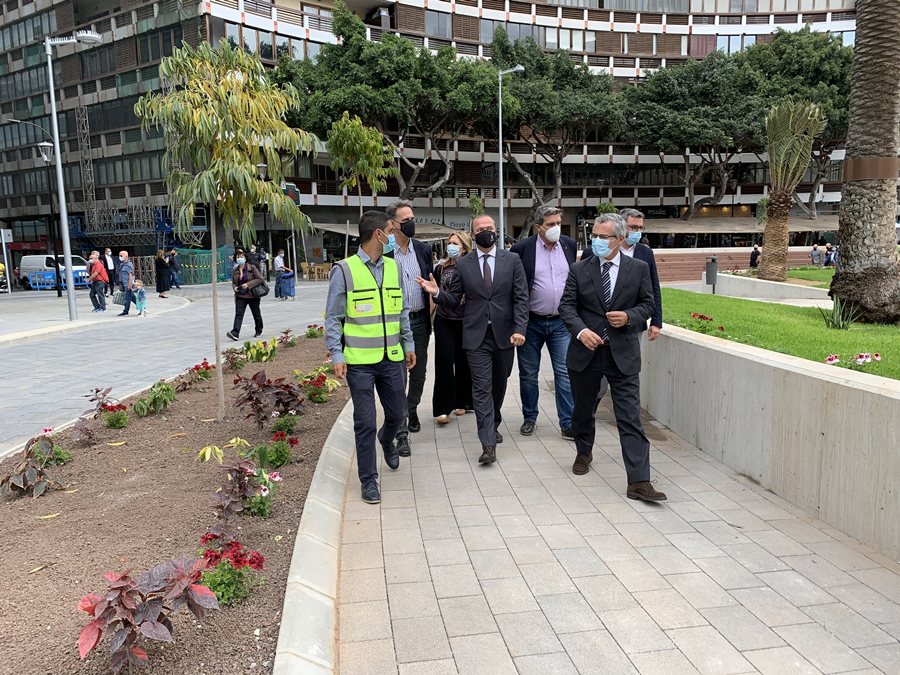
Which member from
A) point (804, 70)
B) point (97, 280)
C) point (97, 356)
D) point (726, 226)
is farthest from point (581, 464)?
point (804, 70)

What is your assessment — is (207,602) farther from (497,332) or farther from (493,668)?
(497,332)

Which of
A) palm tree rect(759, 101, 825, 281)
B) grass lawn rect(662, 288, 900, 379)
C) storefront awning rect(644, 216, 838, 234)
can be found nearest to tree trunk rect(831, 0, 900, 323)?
grass lawn rect(662, 288, 900, 379)

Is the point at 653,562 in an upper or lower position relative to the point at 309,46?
lower

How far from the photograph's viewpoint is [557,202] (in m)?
50.9

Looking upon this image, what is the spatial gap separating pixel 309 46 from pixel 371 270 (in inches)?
1574

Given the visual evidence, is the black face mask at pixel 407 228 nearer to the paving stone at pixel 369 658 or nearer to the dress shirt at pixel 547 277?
the dress shirt at pixel 547 277

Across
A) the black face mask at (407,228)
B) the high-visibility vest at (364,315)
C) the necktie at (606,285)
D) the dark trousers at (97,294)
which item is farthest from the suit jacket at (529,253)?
the dark trousers at (97,294)

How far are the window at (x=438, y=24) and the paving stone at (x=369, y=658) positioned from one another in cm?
4716

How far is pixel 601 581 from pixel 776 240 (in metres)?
18.8

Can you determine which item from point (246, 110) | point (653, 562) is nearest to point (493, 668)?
point (653, 562)

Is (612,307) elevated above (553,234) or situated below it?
below

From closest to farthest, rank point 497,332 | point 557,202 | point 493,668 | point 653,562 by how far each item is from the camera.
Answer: point 493,668 < point 653,562 < point 497,332 < point 557,202

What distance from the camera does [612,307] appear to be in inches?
192

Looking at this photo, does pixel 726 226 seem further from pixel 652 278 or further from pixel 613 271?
pixel 613 271
